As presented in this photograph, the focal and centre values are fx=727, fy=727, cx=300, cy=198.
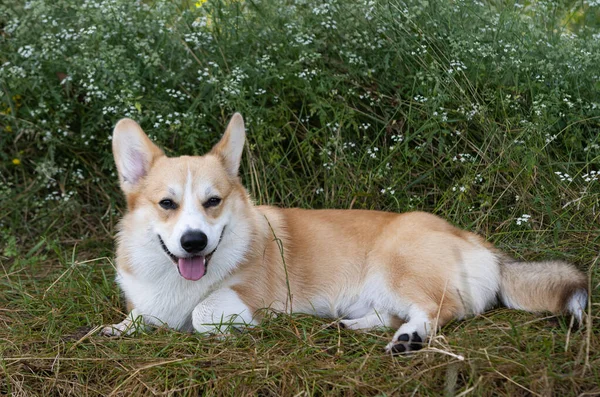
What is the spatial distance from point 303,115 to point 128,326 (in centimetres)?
213

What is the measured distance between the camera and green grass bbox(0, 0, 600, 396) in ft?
14.1

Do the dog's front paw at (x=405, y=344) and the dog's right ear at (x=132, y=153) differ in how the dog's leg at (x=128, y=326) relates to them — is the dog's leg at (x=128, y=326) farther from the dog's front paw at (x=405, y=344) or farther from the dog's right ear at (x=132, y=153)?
the dog's front paw at (x=405, y=344)

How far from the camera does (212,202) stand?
3.51m

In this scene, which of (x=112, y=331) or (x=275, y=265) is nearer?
(x=112, y=331)

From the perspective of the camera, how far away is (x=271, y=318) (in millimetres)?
3523

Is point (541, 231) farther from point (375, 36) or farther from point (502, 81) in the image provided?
point (375, 36)

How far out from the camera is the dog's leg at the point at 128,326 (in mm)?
3488

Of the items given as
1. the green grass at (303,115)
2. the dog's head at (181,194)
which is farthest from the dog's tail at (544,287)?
the dog's head at (181,194)

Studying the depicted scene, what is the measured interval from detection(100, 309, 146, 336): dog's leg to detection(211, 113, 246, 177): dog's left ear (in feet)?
2.85

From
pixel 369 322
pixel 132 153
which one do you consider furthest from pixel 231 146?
pixel 369 322

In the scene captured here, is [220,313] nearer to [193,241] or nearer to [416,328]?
[193,241]

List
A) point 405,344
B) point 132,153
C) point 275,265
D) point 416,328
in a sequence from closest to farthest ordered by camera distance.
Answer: point 405,344 → point 416,328 → point 132,153 → point 275,265

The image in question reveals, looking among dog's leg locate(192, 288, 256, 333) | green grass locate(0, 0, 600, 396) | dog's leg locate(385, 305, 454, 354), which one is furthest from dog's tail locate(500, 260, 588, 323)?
dog's leg locate(192, 288, 256, 333)

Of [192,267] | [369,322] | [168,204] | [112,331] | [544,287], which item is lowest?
[112,331]
